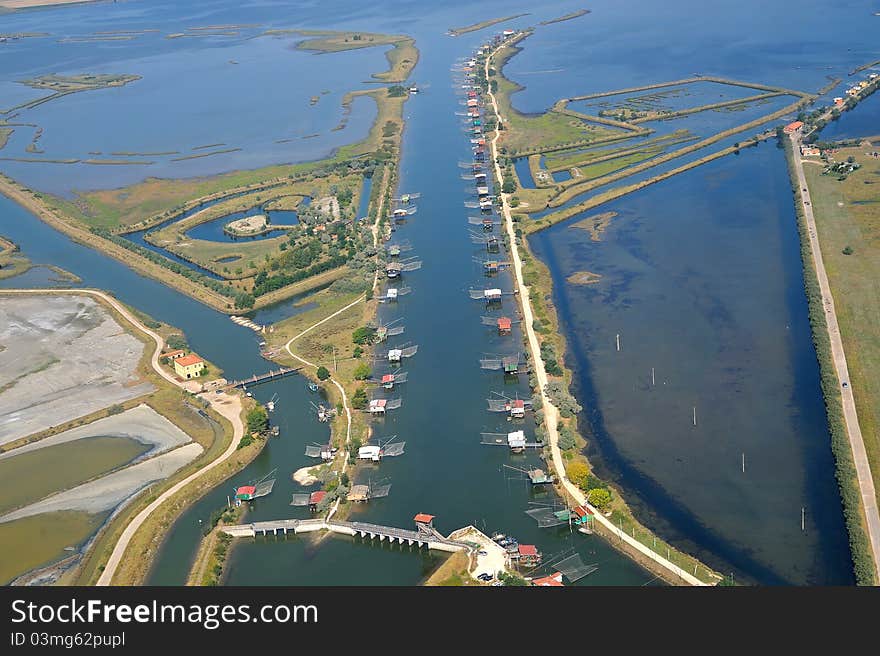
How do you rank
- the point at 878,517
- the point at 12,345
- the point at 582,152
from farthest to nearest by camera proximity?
the point at 582,152 < the point at 12,345 < the point at 878,517

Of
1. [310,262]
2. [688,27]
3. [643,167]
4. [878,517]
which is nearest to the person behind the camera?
[878,517]

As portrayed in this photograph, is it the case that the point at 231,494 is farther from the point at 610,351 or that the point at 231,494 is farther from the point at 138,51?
the point at 138,51

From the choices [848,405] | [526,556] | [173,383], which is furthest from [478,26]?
[526,556]

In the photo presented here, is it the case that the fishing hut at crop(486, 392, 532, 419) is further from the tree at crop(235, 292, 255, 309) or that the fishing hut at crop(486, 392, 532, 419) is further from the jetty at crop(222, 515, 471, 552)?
the tree at crop(235, 292, 255, 309)

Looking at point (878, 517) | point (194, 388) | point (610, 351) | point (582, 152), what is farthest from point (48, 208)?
point (878, 517)

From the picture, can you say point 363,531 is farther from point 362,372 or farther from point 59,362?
point 59,362

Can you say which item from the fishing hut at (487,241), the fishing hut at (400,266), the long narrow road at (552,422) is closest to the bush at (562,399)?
the long narrow road at (552,422)
